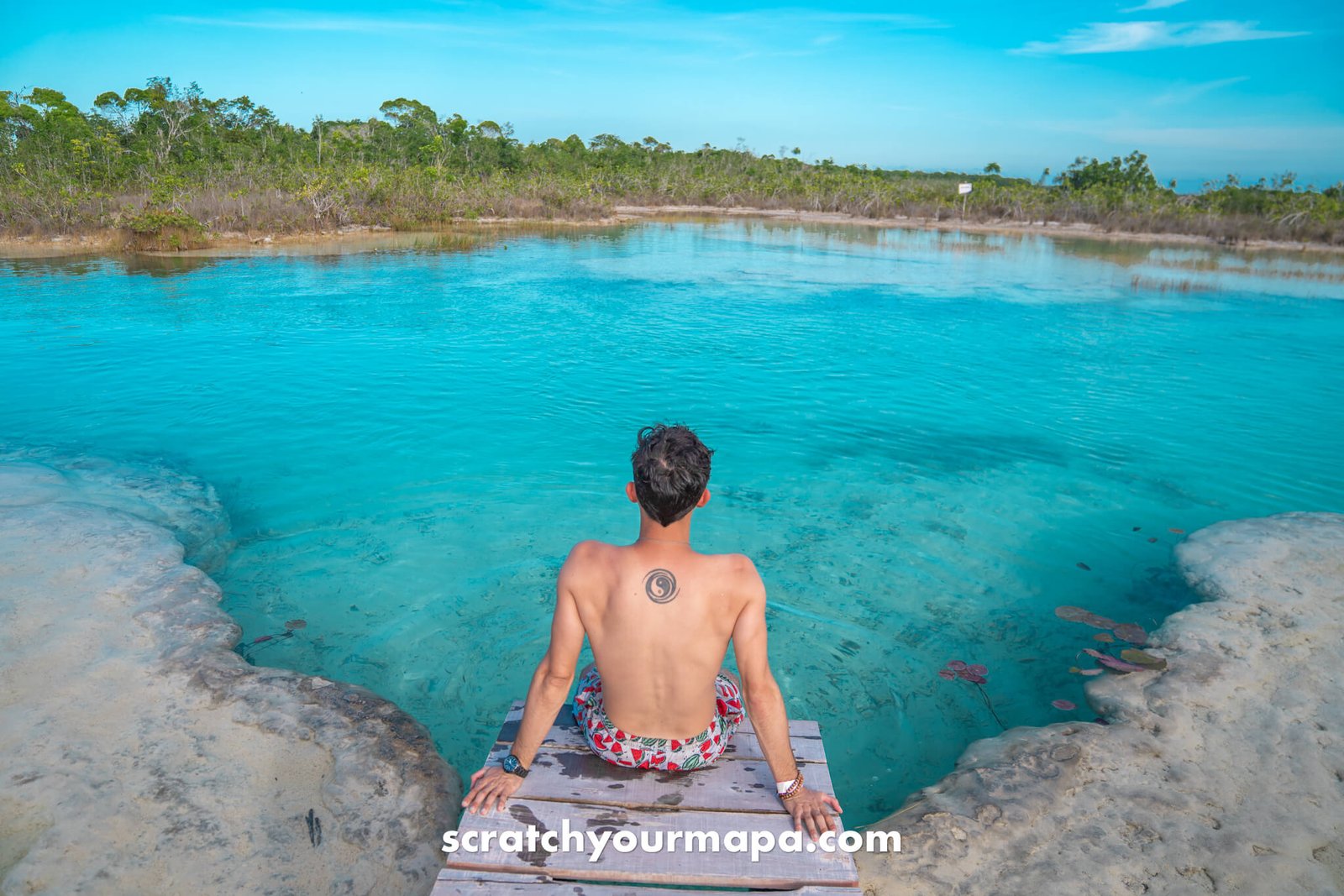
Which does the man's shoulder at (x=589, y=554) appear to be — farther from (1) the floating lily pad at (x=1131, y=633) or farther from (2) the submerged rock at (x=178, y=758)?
(1) the floating lily pad at (x=1131, y=633)

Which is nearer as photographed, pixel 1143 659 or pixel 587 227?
pixel 1143 659

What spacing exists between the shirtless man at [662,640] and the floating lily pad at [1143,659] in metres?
2.36

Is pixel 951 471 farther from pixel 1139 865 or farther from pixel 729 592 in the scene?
pixel 729 592

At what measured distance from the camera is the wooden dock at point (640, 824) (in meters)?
2.08

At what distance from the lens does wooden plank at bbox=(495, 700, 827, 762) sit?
2.58 meters

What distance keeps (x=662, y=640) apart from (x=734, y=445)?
5440 mm

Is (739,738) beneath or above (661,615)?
beneath

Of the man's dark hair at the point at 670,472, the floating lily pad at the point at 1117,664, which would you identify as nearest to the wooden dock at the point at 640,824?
the man's dark hair at the point at 670,472

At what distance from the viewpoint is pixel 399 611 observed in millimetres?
4809

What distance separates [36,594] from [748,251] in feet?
69.9

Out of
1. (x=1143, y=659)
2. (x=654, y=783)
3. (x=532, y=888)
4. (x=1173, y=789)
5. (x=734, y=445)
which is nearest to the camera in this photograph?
(x=532, y=888)

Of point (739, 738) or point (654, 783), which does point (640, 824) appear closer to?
point (654, 783)

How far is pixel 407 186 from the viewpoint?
1037 inches

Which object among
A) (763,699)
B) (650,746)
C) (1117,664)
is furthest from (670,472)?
(1117,664)
